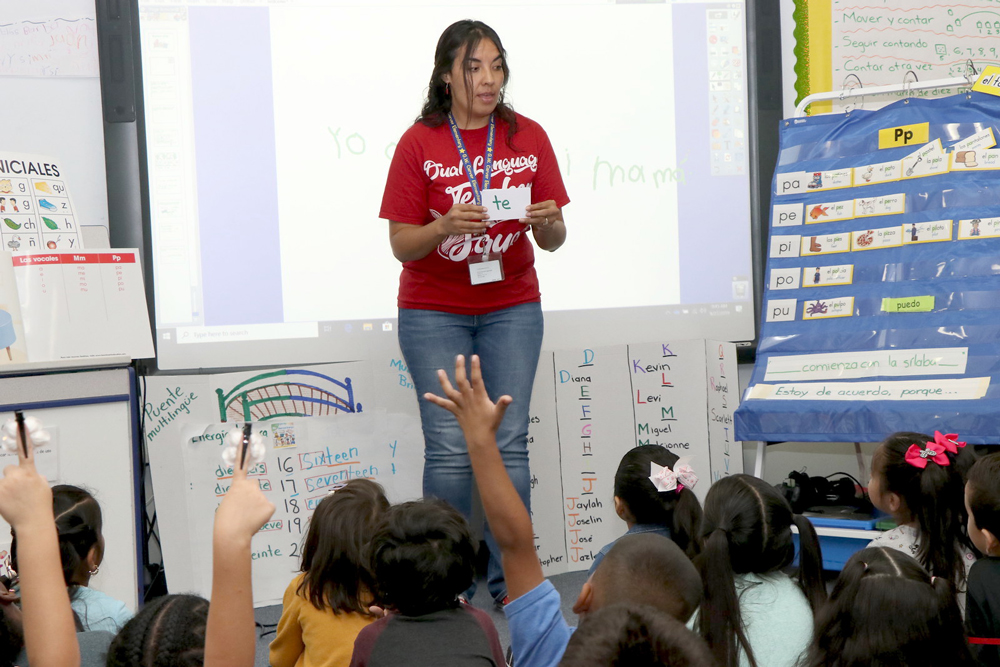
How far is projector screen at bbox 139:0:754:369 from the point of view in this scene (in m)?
2.84

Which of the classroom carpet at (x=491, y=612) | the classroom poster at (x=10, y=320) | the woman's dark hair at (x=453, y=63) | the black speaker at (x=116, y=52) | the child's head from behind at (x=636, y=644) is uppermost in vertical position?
the black speaker at (x=116, y=52)

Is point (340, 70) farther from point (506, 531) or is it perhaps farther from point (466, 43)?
point (506, 531)

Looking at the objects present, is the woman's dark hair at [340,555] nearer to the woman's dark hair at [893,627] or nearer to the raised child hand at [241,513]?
the raised child hand at [241,513]

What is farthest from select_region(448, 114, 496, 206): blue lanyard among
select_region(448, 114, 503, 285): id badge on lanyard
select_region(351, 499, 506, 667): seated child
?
select_region(351, 499, 506, 667): seated child

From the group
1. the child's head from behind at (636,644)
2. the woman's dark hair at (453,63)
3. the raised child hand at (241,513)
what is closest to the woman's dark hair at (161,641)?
the raised child hand at (241,513)

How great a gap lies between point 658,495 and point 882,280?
1236 mm

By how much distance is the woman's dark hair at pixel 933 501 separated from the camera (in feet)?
6.41

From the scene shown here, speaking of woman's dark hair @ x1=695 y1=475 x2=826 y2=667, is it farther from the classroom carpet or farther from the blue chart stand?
the blue chart stand

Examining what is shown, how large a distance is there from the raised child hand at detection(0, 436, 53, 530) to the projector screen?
1.84m

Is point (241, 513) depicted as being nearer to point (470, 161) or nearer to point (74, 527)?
point (74, 527)

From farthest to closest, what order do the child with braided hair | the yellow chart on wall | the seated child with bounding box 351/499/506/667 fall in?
1. the yellow chart on wall
2. the seated child with bounding box 351/499/506/667
3. the child with braided hair

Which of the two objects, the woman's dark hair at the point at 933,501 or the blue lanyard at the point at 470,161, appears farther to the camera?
the blue lanyard at the point at 470,161

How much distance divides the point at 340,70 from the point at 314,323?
0.80m

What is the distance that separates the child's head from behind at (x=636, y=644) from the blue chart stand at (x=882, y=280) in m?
1.99
